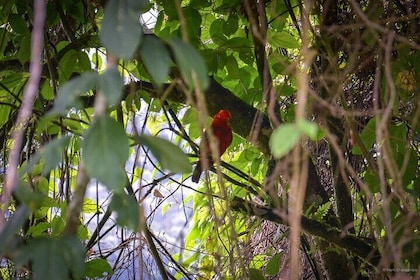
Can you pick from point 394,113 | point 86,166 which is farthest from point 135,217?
point 394,113

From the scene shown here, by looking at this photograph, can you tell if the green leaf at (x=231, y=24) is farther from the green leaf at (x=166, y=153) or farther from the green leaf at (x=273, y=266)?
the green leaf at (x=166, y=153)

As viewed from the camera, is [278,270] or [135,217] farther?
[278,270]

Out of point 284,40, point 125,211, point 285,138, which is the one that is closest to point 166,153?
point 125,211

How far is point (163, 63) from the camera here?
582mm

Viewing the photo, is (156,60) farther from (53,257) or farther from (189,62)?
(53,257)

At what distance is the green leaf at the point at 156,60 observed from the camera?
576mm

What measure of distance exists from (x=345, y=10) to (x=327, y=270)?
2.26ft

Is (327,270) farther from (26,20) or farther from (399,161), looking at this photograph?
(26,20)

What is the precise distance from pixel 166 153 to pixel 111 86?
0.13 meters

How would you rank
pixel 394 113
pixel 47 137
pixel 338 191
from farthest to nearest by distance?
pixel 338 191 < pixel 47 137 < pixel 394 113

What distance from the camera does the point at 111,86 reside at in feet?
1.82

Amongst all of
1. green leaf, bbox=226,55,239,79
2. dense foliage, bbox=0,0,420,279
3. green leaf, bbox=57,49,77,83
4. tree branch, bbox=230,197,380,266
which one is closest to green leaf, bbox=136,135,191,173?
dense foliage, bbox=0,0,420,279

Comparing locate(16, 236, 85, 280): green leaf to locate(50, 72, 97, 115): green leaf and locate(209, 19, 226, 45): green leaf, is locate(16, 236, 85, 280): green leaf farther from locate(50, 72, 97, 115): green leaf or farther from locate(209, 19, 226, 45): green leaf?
locate(209, 19, 226, 45): green leaf

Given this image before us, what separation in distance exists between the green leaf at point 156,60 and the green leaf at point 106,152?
0.06 m
